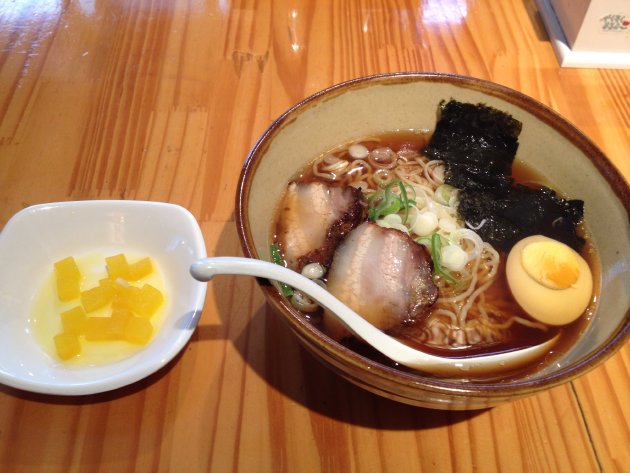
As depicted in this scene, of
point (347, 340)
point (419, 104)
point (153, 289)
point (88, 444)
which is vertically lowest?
point (88, 444)

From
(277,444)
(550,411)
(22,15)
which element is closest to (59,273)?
(277,444)

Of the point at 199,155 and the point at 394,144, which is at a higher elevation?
the point at 394,144

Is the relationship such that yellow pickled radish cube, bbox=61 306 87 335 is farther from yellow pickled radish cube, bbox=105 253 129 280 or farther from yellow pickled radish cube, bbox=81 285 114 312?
yellow pickled radish cube, bbox=105 253 129 280

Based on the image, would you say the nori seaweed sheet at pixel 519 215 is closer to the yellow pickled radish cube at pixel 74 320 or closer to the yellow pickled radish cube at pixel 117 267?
the yellow pickled radish cube at pixel 117 267

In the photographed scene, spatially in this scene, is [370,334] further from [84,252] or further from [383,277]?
[84,252]

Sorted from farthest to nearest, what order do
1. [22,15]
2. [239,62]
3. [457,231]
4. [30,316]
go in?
[22,15], [239,62], [457,231], [30,316]

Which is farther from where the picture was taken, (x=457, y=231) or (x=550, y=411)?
(x=457, y=231)

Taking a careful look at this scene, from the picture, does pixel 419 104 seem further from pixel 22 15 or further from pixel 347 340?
pixel 22 15
